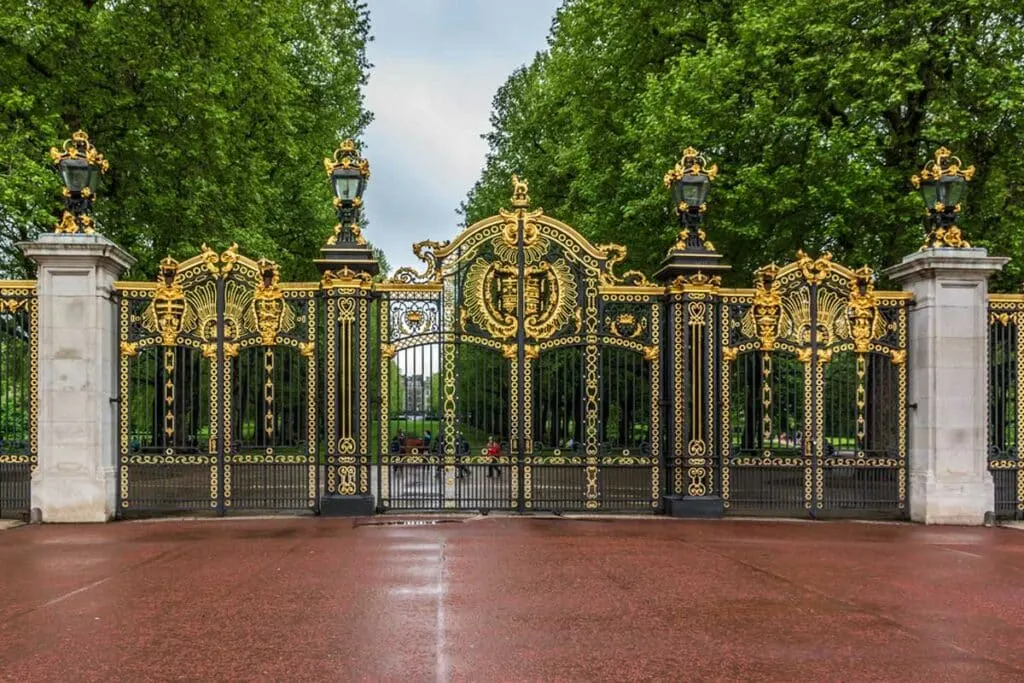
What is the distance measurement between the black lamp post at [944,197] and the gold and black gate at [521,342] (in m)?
3.86

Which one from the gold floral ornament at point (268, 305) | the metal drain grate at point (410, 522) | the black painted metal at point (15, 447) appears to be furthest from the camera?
the gold floral ornament at point (268, 305)

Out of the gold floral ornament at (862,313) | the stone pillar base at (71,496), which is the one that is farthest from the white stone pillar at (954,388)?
the stone pillar base at (71,496)

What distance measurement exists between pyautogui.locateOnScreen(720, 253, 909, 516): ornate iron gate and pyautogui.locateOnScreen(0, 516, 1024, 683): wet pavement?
5.24 feet

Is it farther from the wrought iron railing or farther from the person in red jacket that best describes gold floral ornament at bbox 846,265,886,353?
the person in red jacket

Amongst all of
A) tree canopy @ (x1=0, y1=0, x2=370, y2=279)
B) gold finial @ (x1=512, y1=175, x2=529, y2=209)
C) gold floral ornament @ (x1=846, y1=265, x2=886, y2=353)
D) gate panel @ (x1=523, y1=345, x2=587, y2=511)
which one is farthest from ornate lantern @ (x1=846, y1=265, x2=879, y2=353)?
tree canopy @ (x1=0, y1=0, x2=370, y2=279)

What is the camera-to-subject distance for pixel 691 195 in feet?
37.3

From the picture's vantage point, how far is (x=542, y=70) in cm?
2956

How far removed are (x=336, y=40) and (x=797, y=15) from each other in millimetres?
15772

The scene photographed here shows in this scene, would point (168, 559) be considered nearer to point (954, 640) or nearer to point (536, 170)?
point (954, 640)

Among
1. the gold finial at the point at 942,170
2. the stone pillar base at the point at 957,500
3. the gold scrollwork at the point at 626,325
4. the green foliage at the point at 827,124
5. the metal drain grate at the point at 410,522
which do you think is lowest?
the metal drain grate at the point at 410,522

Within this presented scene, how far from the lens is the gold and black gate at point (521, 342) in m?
11.2

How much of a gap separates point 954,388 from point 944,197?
2.59 m

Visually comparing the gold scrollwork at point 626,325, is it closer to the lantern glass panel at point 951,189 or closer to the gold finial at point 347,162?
the gold finial at point 347,162

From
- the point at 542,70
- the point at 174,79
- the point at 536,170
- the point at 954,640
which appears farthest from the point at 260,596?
the point at 542,70
